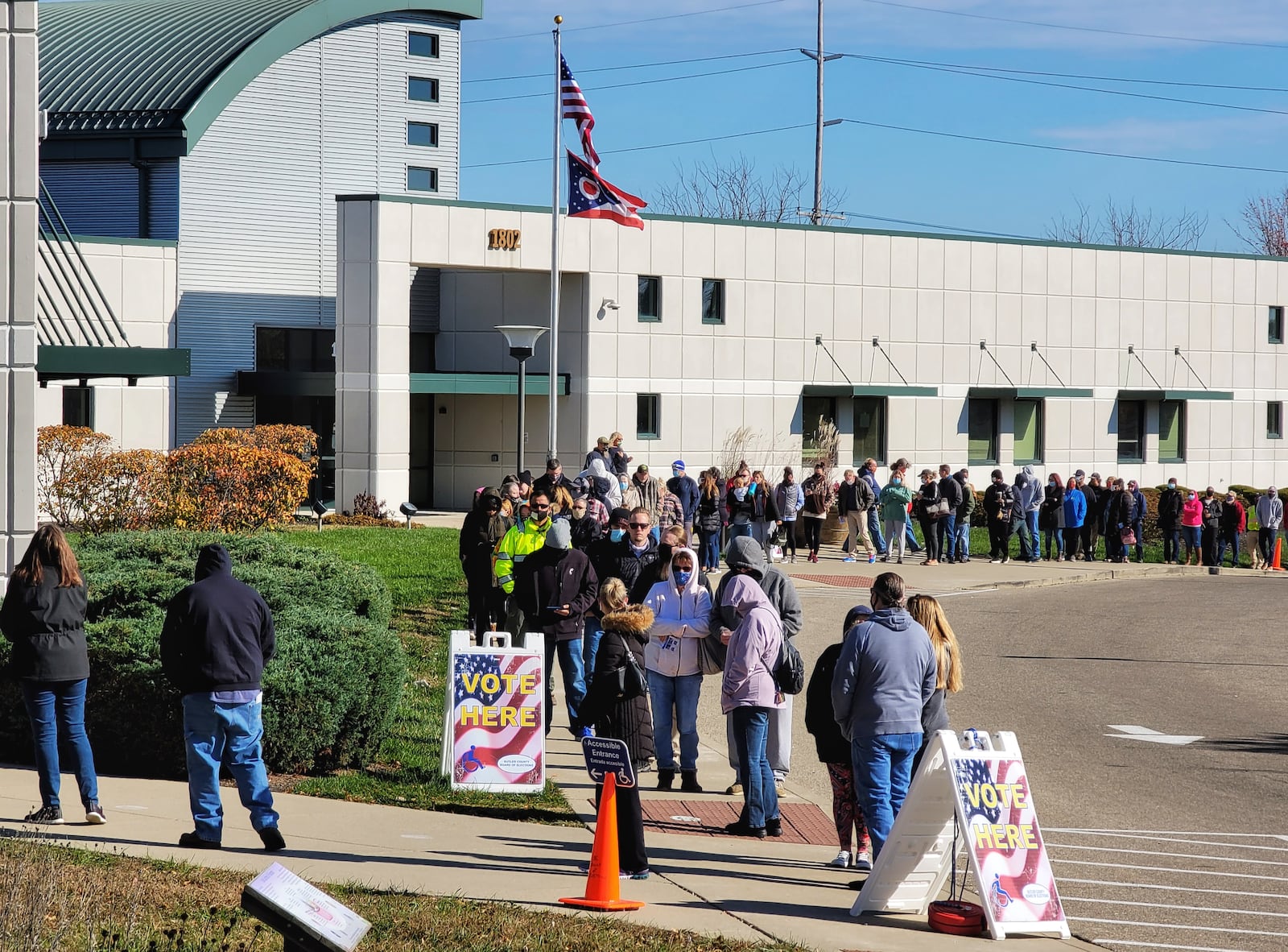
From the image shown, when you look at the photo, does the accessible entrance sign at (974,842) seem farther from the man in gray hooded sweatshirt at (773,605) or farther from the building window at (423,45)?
the building window at (423,45)

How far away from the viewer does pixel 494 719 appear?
11422mm

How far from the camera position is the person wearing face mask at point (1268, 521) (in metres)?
33.3

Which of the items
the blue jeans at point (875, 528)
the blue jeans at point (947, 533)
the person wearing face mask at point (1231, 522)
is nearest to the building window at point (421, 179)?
the blue jeans at point (875, 528)

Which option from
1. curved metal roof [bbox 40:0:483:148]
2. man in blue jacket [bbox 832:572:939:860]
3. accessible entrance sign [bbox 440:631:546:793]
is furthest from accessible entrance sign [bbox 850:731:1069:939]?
curved metal roof [bbox 40:0:483:148]

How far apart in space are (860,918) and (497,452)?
2895 centimetres

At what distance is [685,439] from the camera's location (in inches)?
1419

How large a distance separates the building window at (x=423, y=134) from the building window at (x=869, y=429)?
1583 cm

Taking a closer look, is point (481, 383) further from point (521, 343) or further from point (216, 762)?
point (216, 762)

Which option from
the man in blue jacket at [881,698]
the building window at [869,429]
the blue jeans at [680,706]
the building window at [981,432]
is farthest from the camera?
the building window at [981,432]

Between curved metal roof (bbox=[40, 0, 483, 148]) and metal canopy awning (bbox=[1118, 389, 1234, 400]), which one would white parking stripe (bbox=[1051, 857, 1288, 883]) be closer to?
curved metal roof (bbox=[40, 0, 483, 148])

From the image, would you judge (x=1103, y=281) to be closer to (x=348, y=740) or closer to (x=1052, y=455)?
(x=1052, y=455)

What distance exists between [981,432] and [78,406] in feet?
74.0

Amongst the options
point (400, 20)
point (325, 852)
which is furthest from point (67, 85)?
point (325, 852)

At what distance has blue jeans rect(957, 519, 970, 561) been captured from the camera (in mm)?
30672
